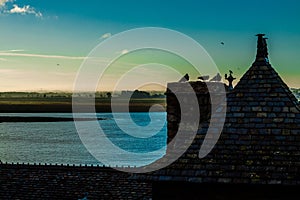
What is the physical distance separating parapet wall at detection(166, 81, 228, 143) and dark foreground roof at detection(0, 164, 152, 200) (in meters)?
5.69

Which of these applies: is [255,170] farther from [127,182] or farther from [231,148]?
[127,182]

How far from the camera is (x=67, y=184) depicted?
64.4ft

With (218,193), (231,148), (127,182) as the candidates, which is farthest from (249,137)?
(127,182)

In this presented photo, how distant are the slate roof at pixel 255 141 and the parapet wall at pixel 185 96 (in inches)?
76.3

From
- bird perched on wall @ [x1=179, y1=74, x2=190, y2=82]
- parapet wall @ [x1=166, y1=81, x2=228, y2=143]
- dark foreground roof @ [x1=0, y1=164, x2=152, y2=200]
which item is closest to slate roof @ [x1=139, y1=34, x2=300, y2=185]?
parapet wall @ [x1=166, y1=81, x2=228, y2=143]

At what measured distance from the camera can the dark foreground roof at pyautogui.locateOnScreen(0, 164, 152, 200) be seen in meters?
18.4

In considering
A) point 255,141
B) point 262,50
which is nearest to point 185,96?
point 262,50

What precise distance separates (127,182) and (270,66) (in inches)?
429

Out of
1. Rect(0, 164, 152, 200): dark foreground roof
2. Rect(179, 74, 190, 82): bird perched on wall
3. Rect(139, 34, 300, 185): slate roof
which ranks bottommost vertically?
Rect(0, 164, 152, 200): dark foreground roof

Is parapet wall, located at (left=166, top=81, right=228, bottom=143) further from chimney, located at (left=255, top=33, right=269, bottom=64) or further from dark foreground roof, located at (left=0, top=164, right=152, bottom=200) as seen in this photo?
dark foreground roof, located at (left=0, top=164, right=152, bottom=200)

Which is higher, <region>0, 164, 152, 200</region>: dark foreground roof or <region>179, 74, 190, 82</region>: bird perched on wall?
<region>179, 74, 190, 82</region>: bird perched on wall

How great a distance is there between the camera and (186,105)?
458 inches

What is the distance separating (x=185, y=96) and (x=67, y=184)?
9546 millimetres

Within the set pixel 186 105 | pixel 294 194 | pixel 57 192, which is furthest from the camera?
pixel 57 192
